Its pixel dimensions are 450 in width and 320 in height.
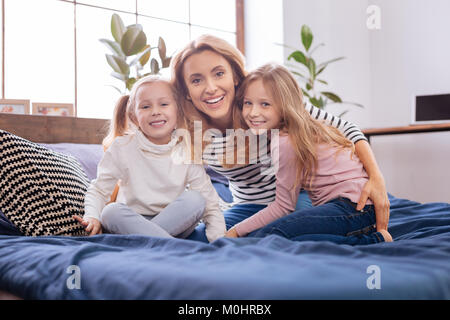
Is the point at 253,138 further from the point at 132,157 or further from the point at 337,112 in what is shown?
the point at 337,112

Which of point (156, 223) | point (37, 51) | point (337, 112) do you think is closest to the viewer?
point (156, 223)

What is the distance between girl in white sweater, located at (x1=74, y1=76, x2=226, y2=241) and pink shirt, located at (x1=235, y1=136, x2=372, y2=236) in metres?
0.12

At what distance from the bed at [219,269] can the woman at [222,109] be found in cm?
42

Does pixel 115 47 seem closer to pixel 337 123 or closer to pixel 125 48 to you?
pixel 125 48

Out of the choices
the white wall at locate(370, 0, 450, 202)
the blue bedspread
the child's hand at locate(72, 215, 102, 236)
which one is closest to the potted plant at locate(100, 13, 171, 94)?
the child's hand at locate(72, 215, 102, 236)

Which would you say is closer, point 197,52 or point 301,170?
point 301,170

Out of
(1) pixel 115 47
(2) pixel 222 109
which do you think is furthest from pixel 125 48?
(2) pixel 222 109

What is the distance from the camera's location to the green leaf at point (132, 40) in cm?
211

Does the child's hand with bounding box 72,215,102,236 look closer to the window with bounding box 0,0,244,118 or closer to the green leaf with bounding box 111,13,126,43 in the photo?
the green leaf with bounding box 111,13,126,43

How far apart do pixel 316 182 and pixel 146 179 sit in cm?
46

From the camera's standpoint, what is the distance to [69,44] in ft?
8.00

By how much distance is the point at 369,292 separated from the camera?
1.74 feet
